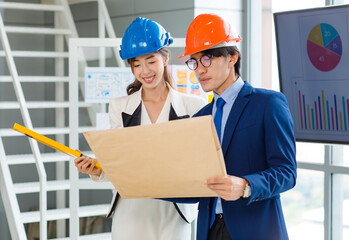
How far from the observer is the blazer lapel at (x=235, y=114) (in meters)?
1.58

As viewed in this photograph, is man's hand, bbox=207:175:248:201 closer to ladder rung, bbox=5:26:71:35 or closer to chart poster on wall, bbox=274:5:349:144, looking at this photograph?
chart poster on wall, bbox=274:5:349:144

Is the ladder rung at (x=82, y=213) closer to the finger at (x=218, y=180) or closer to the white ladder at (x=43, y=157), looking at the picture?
the white ladder at (x=43, y=157)

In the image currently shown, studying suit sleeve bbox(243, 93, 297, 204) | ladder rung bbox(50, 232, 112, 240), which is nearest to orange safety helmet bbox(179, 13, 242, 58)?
suit sleeve bbox(243, 93, 297, 204)

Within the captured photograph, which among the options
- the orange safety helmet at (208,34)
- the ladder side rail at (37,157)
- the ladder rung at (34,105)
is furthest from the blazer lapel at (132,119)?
the ladder rung at (34,105)

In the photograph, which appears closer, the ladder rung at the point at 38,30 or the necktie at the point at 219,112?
the necktie at the point at 219,112

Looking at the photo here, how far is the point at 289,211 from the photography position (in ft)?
12.4

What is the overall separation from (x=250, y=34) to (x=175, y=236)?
2.52 meters

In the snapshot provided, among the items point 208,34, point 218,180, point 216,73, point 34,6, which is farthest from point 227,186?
point 34,6

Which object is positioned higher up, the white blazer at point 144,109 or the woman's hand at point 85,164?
the white blazer at point 144,109

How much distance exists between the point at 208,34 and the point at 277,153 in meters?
0.46

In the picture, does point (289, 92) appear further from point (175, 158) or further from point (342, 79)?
point (175, 158)

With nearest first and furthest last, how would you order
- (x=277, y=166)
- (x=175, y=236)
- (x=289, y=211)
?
(x=277, y=166), (x=175, y=236), (x=289, y=211)

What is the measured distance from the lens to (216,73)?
65.5 inches

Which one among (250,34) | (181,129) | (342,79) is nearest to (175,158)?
(181,129)
